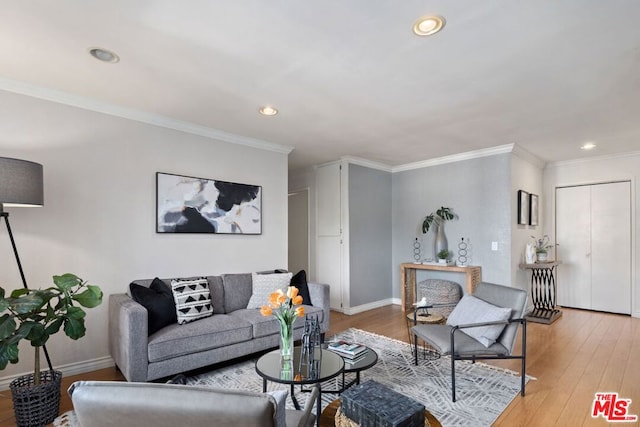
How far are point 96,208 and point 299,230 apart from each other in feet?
11.8

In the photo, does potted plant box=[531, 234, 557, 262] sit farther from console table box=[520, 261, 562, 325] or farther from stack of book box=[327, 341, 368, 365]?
stack of book box=[327, 341, 368, 365]

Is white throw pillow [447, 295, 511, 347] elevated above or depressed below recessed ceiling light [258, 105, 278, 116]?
below

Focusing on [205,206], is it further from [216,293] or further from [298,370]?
[298,370]

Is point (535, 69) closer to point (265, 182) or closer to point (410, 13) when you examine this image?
point (410, 13)

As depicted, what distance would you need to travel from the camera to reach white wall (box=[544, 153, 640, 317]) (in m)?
4.81

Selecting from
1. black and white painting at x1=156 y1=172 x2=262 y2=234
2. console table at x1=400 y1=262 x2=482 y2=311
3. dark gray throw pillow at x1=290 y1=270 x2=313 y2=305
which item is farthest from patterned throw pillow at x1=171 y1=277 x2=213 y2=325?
console table at x1=400 y1=262 x2=482 y2=311

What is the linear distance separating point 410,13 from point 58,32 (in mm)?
2049

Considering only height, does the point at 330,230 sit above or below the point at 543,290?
above

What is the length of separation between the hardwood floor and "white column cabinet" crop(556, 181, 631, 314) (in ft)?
1.21

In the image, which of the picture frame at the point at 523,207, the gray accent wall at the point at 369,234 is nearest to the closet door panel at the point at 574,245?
the picture frame at the point at 523,207

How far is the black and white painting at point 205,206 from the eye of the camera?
11.2 feet

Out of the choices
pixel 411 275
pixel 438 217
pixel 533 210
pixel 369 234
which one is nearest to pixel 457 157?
pixel 438 217

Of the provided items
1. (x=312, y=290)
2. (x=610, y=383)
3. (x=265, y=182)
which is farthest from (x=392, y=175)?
(x=610, y=383)

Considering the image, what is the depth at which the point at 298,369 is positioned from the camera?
2.12 m
